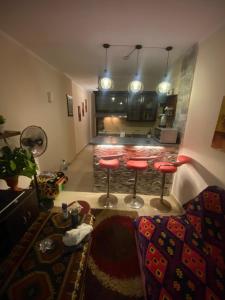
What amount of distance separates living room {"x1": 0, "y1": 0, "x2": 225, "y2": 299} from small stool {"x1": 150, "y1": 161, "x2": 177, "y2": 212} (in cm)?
18

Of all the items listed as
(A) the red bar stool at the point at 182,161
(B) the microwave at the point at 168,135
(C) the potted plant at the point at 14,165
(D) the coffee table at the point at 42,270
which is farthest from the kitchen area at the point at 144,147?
(D) the coffee table at the point at 42,270

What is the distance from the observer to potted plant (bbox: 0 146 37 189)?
5.02 ft

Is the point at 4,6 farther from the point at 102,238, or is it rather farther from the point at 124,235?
the point at 124,235

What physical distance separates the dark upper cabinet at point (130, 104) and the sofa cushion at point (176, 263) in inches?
149

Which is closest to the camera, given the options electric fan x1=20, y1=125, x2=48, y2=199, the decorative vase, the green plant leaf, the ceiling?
the ceiling

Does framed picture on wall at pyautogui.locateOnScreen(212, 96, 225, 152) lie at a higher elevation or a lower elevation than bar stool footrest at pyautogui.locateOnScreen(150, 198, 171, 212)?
higher

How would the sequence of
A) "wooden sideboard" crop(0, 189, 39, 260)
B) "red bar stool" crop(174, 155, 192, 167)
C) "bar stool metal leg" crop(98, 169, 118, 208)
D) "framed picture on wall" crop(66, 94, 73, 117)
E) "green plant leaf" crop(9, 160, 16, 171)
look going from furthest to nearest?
1. "framed picture on wall" crop(66, 94, 73, 117)
2. "bar stool metal leg" crop(98, 169, 118, 208)
3. "red bar stool" crop(174, 155, 192, 167)
4. "green plant leaf" crop(9, 160, 16, 171)
5. "wooden sideboard" crop(0, 189, 39, 260)

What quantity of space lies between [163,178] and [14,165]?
86.8 inches

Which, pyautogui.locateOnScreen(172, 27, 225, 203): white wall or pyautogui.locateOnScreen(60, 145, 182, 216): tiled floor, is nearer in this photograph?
pyautogui.locateOnScreen(172, 27, 225, 203): white wall

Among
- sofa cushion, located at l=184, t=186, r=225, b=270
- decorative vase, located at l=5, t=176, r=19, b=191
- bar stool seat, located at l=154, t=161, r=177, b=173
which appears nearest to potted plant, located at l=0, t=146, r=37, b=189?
decorative vase, located at l=5, t=176, r=19, b=191

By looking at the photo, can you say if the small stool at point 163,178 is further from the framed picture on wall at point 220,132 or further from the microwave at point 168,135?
the framed picture on wall at point 220,132

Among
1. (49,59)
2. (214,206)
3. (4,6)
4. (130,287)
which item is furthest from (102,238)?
(49,59)

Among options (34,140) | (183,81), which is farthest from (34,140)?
(183,81)

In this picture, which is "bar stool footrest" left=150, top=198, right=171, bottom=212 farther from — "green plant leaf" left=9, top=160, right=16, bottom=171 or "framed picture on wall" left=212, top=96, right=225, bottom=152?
"green plant leaf" left=9, top=160, right=16, bottom=171
